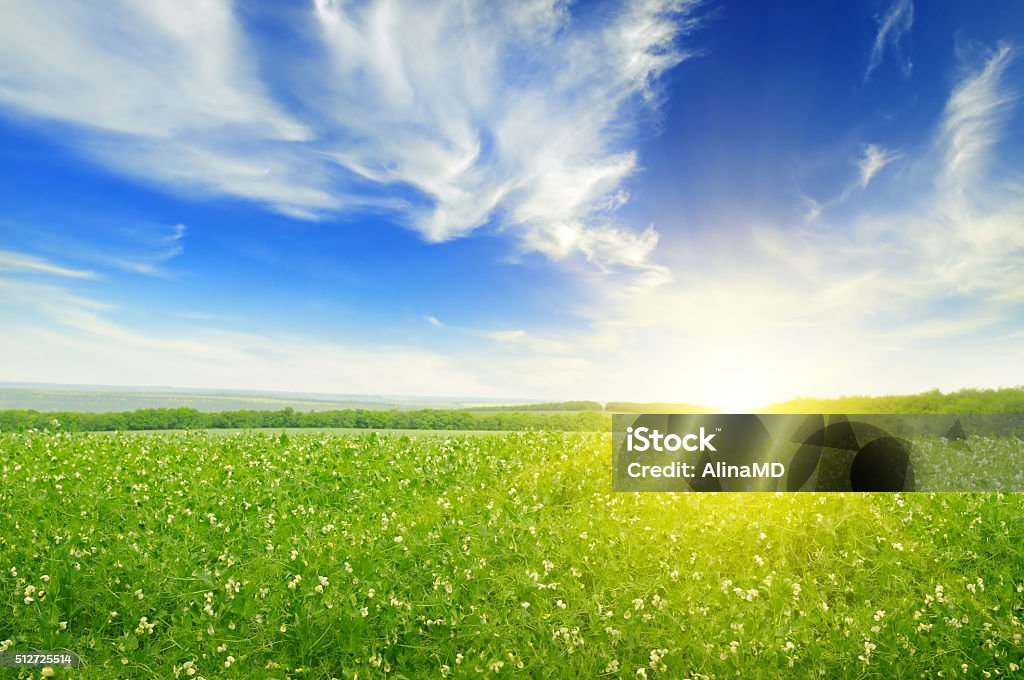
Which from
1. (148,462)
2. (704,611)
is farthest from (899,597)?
(148,462)

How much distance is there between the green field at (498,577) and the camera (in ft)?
22.6

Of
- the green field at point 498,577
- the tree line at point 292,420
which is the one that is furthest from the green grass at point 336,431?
the green field at point 498,577

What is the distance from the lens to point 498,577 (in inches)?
314

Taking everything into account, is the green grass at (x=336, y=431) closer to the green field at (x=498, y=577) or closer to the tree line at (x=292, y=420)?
the tree line at (x=292, y=420)

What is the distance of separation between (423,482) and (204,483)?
12.0ft

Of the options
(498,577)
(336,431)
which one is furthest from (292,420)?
(498,577)

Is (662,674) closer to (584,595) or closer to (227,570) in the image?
(584,595)
